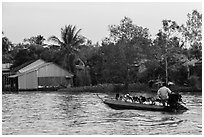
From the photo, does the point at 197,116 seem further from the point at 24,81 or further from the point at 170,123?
the point at 24,81

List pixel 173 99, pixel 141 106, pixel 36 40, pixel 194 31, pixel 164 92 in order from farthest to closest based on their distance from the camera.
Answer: pixel 36 40 < pixel 194 31 < pixel 141 106 < pixel 164 92 < pixel 173 99

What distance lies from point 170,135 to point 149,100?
21.7 ft

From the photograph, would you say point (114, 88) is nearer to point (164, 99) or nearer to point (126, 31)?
point (126, 31)

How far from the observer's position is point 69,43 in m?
40.7

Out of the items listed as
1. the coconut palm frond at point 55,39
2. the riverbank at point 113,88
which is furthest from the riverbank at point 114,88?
the coconut palm frond at point 55,39

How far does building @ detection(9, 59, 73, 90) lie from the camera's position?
40.9 meters

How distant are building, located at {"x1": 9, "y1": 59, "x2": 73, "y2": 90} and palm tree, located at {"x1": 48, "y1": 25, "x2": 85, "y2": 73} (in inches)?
45.3

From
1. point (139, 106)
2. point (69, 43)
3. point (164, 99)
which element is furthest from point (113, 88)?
point (164, 99)

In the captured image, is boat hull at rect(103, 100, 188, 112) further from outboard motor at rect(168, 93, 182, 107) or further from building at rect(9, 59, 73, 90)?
building at rect(9, 59, 73, 90)

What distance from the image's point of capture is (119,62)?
36500 millimetres

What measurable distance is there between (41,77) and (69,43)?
377 cm

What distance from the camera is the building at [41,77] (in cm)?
4091

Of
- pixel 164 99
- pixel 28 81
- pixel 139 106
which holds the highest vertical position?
pixel 28 81

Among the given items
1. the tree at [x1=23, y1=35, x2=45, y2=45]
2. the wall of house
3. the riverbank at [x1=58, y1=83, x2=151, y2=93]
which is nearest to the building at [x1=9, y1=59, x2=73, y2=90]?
the wall of house
